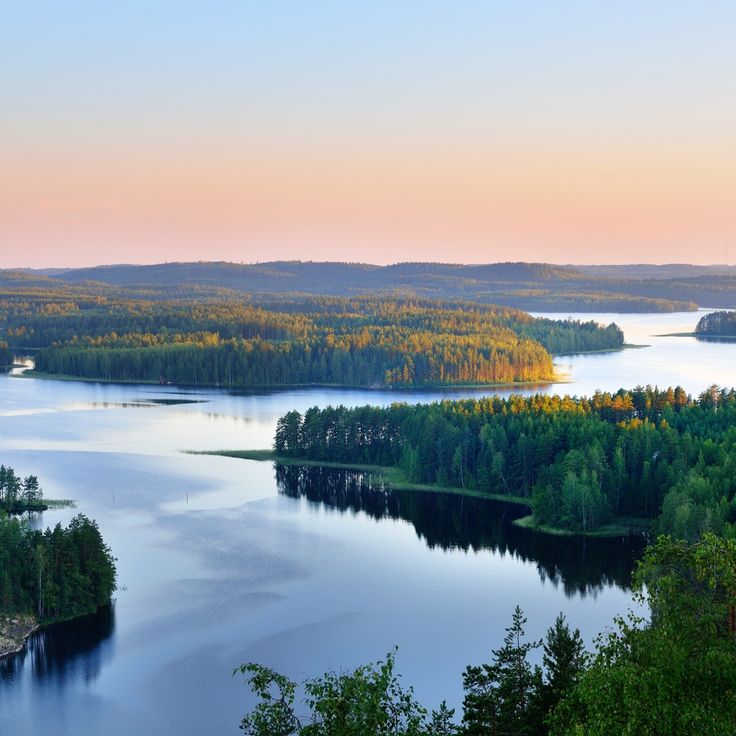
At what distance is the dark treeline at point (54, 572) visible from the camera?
34500 mm

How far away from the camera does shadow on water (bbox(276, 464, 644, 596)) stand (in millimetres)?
42031

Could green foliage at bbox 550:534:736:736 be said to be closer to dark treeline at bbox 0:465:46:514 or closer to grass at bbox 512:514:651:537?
grass at bbox 512:514:651:537

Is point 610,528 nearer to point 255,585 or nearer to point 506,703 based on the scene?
point 255,585

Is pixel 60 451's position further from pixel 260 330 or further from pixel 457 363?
pixel 260 330

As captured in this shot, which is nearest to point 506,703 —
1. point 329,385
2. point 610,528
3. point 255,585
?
point 255,585

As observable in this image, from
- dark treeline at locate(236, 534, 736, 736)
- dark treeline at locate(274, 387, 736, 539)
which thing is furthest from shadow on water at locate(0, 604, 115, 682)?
dark treeline at locate(274, 387, 736, 539)

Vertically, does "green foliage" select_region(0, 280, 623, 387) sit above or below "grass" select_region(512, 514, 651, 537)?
above

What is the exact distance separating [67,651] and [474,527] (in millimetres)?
21172

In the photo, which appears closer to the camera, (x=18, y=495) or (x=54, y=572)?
(x=54, y=572)

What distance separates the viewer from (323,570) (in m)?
41.7

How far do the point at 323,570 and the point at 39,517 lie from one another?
13.9 meters

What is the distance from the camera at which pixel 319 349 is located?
124875 mm

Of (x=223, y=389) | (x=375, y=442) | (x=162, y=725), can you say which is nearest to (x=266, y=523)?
(x=375, y=442)

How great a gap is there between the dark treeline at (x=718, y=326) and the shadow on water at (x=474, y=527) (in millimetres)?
135732
